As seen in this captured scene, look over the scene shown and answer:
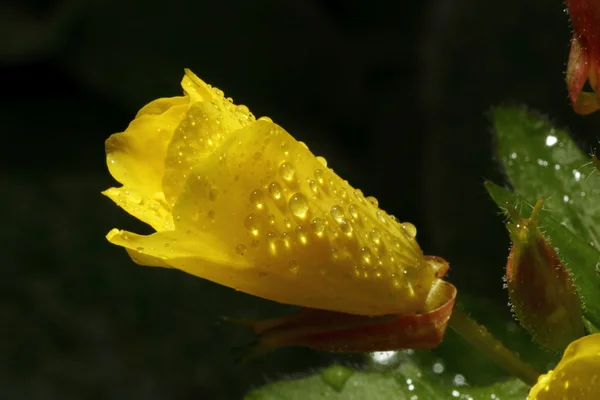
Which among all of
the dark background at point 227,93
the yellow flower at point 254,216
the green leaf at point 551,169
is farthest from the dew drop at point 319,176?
the dark background at point 227,93

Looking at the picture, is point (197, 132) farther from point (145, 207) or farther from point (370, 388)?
point (370, 388)

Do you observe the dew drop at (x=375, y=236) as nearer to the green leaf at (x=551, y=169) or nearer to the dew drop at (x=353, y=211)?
the dew drop at (x=353, y=211)

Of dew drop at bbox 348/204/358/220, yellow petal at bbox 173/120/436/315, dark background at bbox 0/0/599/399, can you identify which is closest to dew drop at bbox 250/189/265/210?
yellow petal at bbox 173/120/436/315

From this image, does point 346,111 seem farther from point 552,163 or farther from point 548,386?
point 548,386

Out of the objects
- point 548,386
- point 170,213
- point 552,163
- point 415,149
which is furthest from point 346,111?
point 548,386

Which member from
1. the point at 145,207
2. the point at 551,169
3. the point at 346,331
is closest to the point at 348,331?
the point at 346,331

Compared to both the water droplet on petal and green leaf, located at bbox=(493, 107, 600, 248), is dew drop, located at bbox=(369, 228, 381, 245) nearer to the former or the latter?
the water droplet on petal
